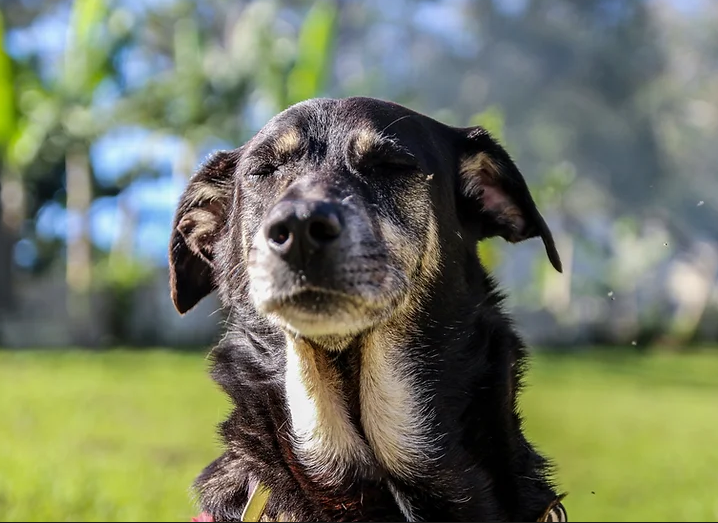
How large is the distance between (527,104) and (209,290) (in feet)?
83.3

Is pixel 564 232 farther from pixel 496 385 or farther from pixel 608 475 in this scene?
pixel 496 385

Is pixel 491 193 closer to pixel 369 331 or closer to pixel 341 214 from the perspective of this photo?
pixel 369 331

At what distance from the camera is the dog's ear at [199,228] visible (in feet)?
10.3

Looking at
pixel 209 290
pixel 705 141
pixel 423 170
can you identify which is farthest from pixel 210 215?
pixel 705 141

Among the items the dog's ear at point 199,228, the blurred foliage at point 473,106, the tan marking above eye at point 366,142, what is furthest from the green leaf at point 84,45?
the tan marking above eye at point 366,142

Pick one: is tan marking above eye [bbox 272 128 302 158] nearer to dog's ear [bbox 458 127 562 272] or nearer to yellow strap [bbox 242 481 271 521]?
dog's ear [bbox 458 127 562 272]

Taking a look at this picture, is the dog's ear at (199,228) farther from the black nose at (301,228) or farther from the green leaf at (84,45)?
the green leaf at (84,45)

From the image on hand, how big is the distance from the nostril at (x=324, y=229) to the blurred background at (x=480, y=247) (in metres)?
0.96

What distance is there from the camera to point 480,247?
11.1 feet

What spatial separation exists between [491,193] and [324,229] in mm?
1016

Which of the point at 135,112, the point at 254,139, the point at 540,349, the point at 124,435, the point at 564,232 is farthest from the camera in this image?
the point at 564,232

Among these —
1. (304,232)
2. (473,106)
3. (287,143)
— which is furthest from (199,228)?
(473,106)

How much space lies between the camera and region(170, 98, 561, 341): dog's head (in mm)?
2344

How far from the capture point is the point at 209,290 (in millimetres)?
3240
